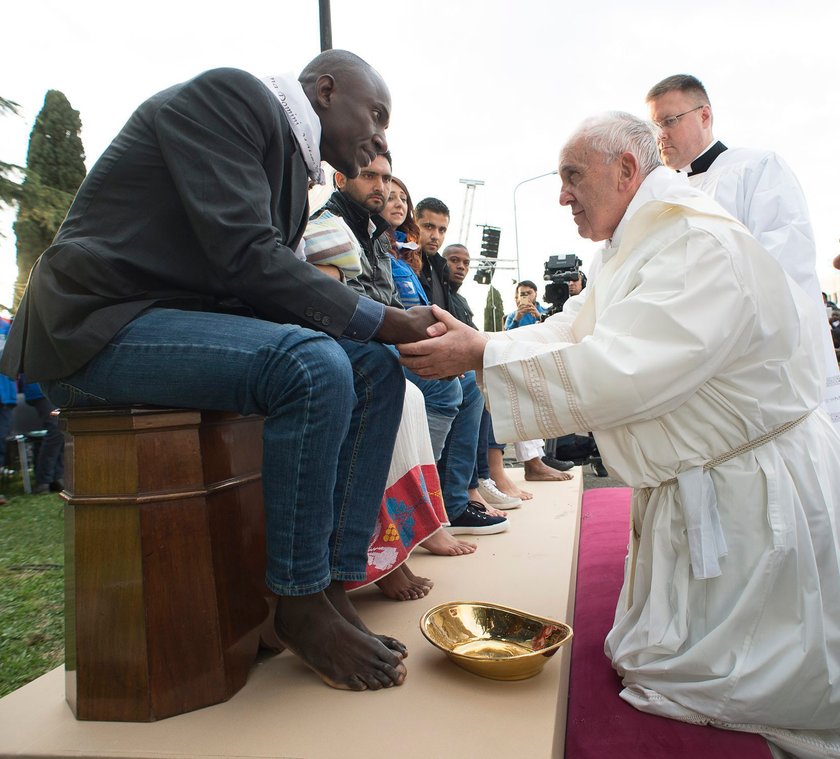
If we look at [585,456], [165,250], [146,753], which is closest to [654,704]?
[146,753]

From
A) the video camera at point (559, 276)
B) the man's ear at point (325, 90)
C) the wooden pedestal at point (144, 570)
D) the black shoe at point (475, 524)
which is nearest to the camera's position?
the wooden pedestal at point (144, 570)

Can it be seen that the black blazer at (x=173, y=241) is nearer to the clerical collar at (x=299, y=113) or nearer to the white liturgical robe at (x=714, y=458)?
the clerical collar at (x=299, y=113)

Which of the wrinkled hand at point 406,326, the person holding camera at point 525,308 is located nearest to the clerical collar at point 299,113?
the wrinkled hand at point 406,326

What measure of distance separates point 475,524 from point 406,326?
1.75 meters

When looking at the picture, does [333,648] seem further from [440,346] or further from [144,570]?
[440,346]

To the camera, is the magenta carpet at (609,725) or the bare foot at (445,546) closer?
the magenta carpet at (609,725)

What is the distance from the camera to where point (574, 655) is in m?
2.13

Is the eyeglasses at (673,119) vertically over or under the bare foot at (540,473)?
over

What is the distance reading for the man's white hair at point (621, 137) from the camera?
218 cm

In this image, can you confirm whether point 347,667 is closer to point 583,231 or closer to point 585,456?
point 583,231

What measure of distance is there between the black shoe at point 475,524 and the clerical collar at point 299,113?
6.70ft

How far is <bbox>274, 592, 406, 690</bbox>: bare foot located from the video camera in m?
5.31

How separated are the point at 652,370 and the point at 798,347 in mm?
472

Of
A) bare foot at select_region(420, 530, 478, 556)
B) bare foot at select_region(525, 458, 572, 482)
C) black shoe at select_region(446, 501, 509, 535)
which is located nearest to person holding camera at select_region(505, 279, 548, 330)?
bare foot at select_region(525, 458, 572, 482)
